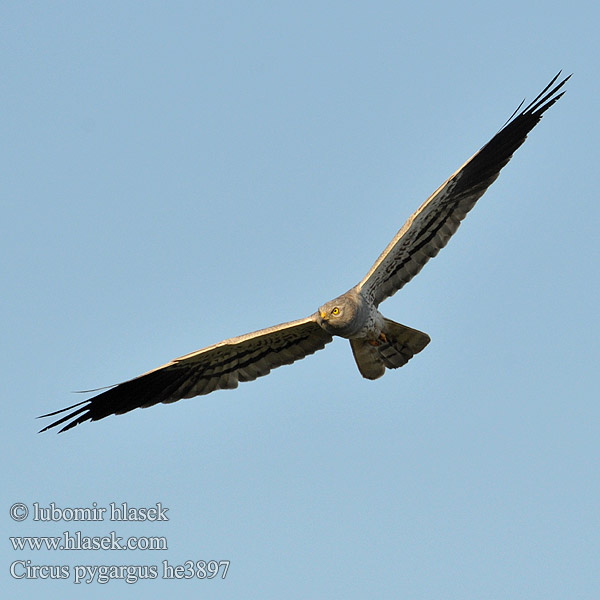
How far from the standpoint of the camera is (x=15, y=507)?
10.6 metres

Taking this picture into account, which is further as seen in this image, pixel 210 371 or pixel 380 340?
pixel 210 371

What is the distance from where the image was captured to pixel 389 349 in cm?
1069

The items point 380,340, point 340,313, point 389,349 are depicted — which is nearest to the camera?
point 340,313

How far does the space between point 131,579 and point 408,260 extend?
5054 millimetres

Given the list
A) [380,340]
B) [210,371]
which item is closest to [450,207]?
[380,340]

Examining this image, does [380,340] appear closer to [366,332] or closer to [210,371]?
[366,332]

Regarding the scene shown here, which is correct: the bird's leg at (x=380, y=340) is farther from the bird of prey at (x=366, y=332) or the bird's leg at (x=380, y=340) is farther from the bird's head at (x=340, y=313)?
the bird's head at (x=340, y=313)

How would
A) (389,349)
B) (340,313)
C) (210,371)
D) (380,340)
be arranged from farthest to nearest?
1. (210,371)
2. (389,349)
3. (380,340)
4. (340,313)

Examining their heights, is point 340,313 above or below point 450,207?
below

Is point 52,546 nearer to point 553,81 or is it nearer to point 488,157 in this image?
point 488,157

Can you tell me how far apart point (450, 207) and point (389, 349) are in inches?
76.8

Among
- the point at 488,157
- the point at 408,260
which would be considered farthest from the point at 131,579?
the point at 488,157

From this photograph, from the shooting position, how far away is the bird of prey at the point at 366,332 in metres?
10.0

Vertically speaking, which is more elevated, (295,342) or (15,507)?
(295,342)
